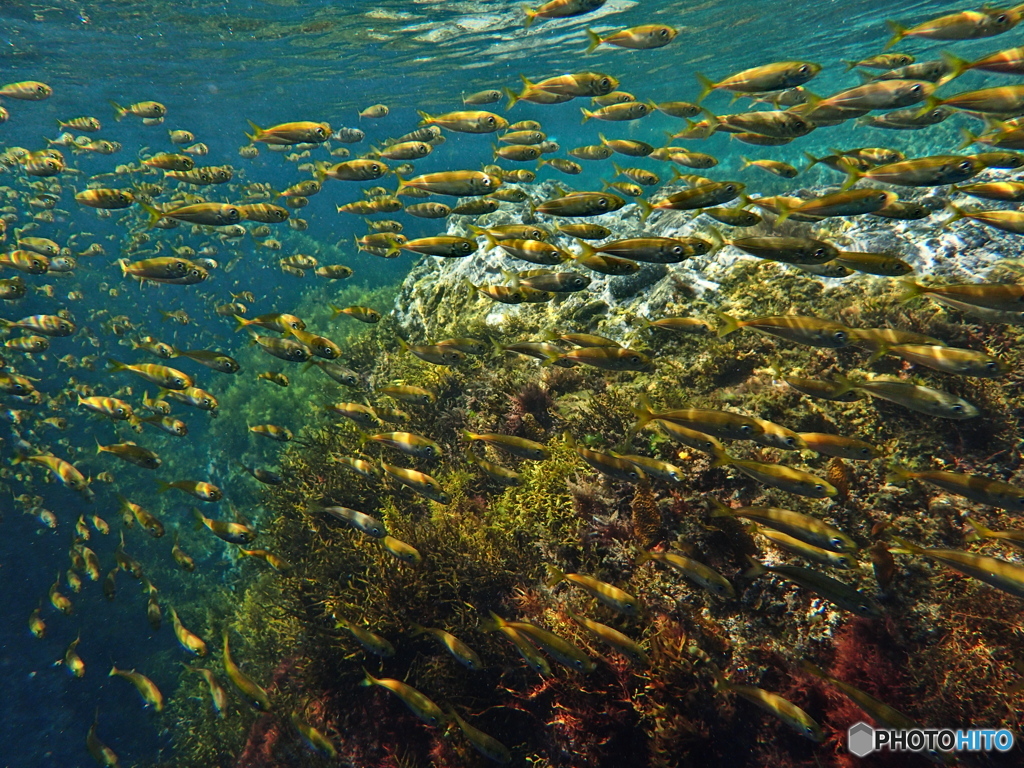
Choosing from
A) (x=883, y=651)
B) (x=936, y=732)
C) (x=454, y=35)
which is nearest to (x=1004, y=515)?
(x=883, y=651)

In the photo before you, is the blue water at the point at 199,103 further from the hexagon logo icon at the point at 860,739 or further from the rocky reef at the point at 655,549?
the hexagon logo icon at the point at 860,739

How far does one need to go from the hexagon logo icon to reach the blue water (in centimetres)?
1191

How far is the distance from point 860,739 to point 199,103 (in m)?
42.7

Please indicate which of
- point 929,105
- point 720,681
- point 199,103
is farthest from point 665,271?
point 199,103

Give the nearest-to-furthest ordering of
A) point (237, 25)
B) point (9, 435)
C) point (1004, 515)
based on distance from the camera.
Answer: point (1004, 515)
point (9, 435)
point (237, 25)

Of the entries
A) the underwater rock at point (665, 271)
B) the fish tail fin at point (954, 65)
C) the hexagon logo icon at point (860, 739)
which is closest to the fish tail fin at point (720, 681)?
the hexagon logo icon at point (860, 739)

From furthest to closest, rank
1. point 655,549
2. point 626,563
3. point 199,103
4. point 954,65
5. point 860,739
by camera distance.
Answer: point 199,103 → point 626,563 → point 655,549 → point 954,65 → point 860,739

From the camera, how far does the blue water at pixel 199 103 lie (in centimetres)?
1316

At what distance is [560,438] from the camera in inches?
227

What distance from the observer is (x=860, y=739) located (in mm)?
3139

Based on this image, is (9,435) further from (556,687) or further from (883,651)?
(883,651)

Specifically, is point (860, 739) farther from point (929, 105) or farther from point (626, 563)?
point (929, 105)

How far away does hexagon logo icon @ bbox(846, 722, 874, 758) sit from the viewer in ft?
10.2

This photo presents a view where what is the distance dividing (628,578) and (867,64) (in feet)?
21.7
